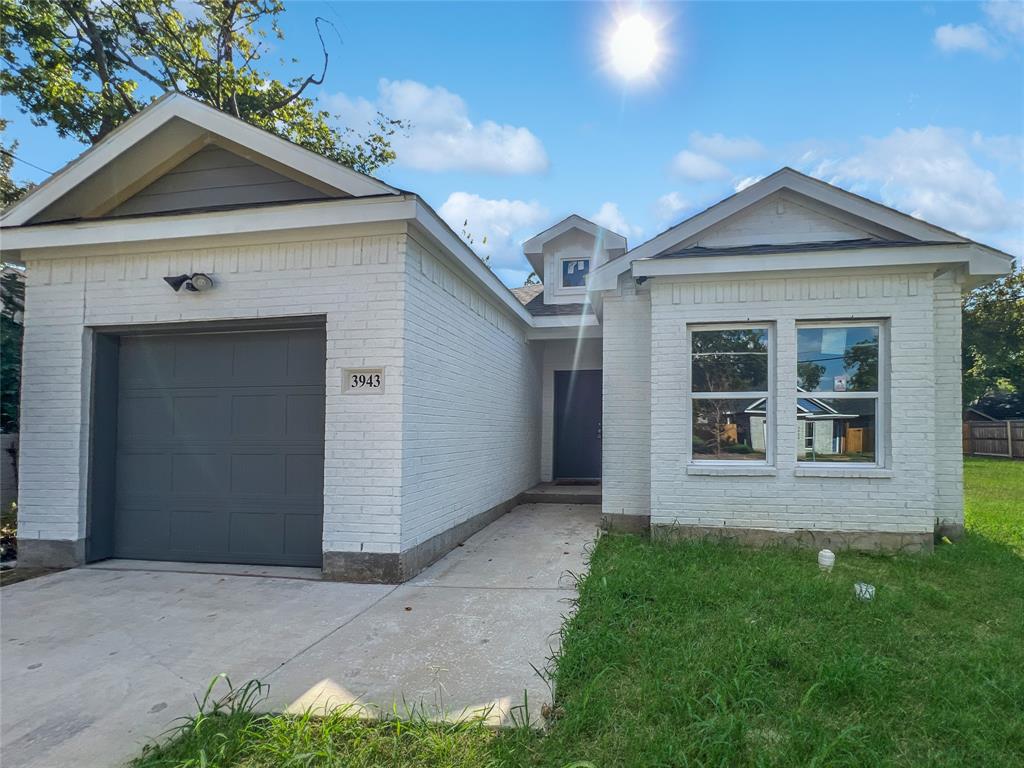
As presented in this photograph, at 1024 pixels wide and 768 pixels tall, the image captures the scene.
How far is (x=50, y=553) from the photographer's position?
18.3ft

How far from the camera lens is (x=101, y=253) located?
5680 millimetres

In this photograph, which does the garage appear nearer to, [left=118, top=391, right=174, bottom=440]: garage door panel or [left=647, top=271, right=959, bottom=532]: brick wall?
[left=118, top=391, right=174, bottom=440]: garage door panel

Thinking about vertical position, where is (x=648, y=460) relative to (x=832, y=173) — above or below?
below

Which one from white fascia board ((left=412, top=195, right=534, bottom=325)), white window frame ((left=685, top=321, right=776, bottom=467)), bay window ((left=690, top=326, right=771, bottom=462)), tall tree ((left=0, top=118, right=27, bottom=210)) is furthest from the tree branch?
bay window ((left=690, top=326, right=771, bottom=462))

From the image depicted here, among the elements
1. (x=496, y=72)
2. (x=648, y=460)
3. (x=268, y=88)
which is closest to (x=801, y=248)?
(x=648, y=460)

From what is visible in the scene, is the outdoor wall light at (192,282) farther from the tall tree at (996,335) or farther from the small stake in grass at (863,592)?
the tall tree at (996,335)

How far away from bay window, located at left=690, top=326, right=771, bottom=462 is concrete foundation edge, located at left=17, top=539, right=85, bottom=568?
6889 millimetres

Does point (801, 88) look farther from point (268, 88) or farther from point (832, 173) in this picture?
point (268, 88)

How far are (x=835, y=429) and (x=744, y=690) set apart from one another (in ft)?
14.5

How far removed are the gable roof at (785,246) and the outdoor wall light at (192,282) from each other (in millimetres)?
4508

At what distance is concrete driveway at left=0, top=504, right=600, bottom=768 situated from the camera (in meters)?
2.77

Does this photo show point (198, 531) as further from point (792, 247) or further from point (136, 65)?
point (136, 65)

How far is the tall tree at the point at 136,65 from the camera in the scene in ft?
41.0

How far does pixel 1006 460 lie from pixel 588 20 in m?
22.3
